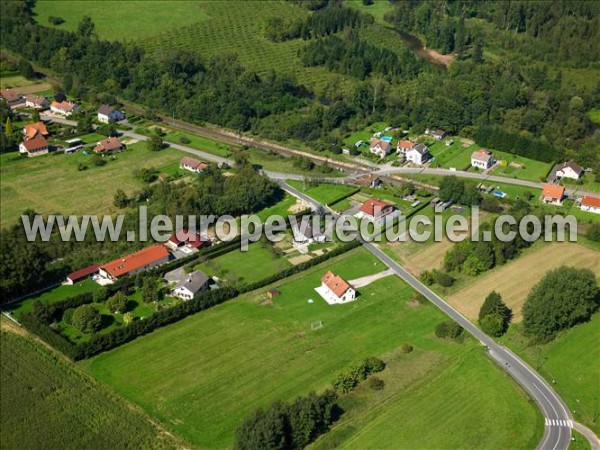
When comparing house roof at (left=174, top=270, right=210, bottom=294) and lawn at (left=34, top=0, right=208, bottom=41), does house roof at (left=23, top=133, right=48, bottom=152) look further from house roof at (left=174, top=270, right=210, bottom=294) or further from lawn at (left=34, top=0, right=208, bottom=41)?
lawn at (left=34, top=0, right=208, bottom=41)

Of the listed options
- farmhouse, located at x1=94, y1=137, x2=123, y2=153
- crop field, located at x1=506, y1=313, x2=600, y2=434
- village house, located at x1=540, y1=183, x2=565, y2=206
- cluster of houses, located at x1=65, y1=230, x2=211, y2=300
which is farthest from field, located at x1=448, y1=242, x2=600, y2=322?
farmhouse, located at x1=94, y1=137, x2=123, y2=153

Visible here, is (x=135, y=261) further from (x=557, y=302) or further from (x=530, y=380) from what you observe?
(x=557, y=302)

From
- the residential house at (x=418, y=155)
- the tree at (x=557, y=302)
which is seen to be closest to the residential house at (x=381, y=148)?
the residential house at (x=418, y=155)

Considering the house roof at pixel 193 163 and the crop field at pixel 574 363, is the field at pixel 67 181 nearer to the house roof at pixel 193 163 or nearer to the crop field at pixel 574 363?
the house roof at pixel 193 163

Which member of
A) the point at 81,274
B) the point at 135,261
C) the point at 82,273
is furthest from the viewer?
the point at 135,261

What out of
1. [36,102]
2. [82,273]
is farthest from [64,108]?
[82,273]

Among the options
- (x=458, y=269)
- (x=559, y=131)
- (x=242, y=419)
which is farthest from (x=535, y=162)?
(x=242, y=419)

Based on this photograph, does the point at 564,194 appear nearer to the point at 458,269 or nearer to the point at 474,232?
the point at 474,232
